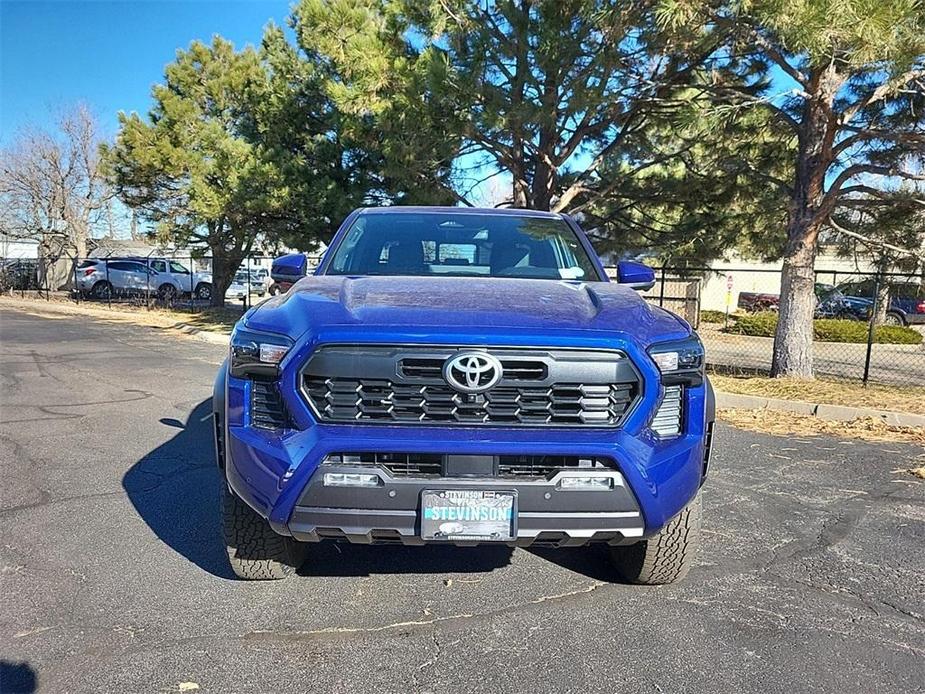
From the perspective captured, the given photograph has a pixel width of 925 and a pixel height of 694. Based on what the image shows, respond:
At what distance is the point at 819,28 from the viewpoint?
6469 mm

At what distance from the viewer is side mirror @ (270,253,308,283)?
4.04m

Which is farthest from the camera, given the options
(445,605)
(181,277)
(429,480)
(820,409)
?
(181,277)

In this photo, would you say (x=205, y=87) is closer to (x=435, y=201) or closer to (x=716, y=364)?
(x=435, y=201)

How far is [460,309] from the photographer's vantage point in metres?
2.85

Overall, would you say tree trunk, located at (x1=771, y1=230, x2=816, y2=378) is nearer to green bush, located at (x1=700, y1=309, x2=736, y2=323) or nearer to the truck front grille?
the truck front grille

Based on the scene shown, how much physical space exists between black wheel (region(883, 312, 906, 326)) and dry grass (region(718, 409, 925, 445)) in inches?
904

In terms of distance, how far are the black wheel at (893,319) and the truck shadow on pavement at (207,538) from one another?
28.6 m

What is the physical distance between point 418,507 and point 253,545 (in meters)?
1.00

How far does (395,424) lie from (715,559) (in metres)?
Answer: 2.13

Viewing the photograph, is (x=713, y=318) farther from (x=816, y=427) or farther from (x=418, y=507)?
(x=418, y=507)

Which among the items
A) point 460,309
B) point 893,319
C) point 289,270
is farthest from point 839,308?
point 460,309

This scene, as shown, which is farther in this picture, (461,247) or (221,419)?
(461,247)

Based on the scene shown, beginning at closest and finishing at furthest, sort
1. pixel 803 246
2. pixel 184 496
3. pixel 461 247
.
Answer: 1. pixel 461 247
2. pixel 184 496
3. pixel 803 246

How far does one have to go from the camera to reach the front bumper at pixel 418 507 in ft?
8.54
